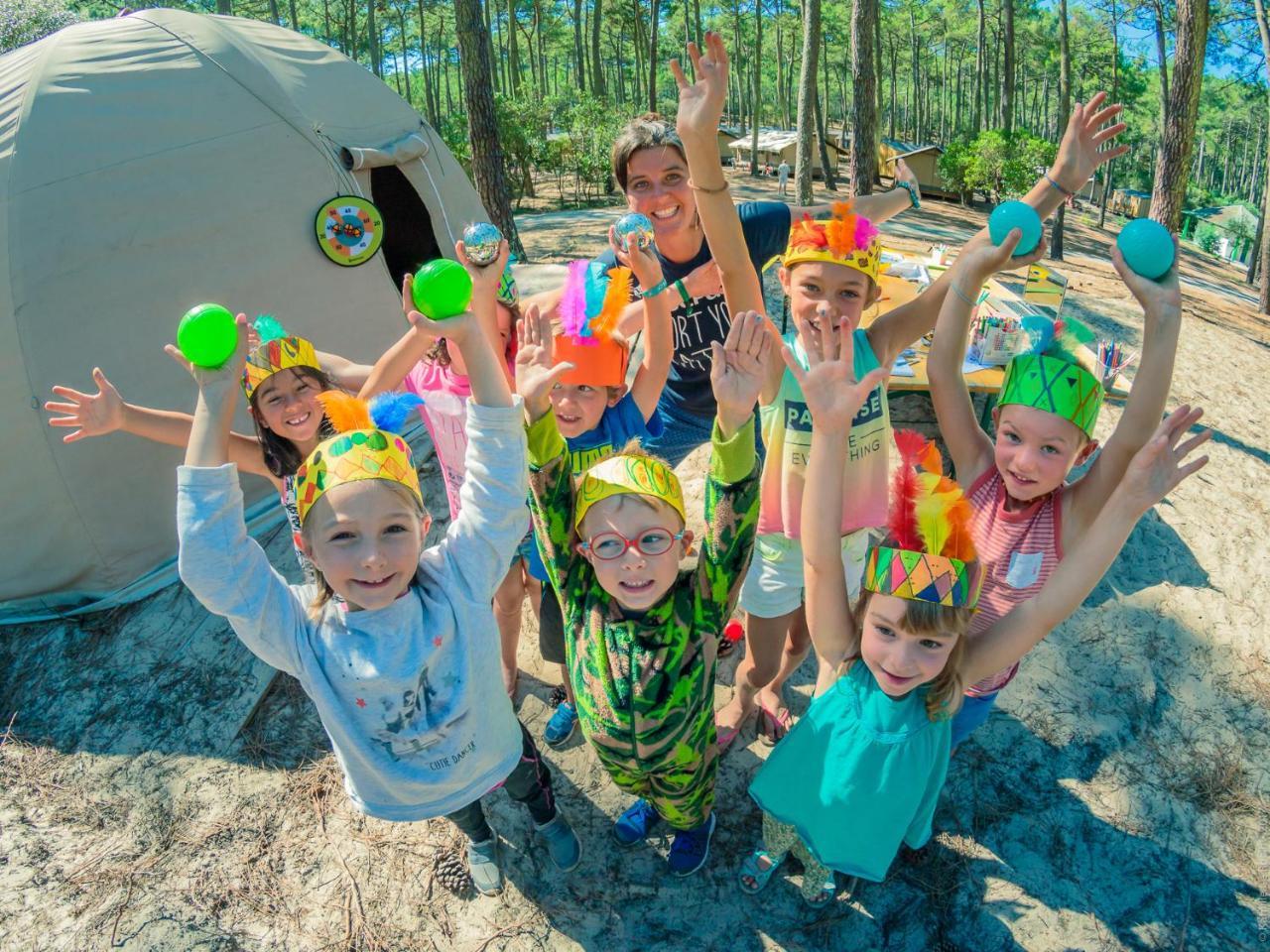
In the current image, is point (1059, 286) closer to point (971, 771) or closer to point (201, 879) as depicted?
point (971, 771)

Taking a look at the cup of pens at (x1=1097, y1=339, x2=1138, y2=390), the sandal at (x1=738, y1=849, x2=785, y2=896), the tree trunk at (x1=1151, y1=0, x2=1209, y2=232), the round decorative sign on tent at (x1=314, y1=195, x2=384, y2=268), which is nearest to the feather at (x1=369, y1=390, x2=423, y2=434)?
the sandal at (x1=738, y1=849, x2=785, y2=896)

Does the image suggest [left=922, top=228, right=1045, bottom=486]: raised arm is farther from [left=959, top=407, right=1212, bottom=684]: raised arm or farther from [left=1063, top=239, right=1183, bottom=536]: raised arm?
[left=959, top=407, right=1212, bottom=684]: raised arm

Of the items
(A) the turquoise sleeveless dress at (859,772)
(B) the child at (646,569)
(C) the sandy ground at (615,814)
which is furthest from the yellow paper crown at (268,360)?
(A) the turquoise sleeveless dress at (859,772)

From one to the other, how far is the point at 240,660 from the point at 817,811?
3.02m

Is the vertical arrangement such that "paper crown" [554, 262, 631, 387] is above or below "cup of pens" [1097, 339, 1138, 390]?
above

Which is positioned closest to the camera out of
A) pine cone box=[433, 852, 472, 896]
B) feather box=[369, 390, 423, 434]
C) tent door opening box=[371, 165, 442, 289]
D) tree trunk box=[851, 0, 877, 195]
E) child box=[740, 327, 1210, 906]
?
child box=[740, 327, 1210, 906]

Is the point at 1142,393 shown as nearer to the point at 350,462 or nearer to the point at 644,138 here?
the point at 644,138

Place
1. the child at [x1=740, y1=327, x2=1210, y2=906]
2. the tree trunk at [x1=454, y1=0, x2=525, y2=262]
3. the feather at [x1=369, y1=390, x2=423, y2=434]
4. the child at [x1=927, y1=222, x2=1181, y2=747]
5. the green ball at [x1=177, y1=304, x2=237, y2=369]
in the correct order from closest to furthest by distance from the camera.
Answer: the green ball at [x1=177, y1=304, x2=237, y2=369]
the child at [x1=740, y1=327, x2=1210, y2=906]
the child at [x1=927, y1=222, x2=1181, y2=747]
the feather at [x1=369, y1=390, x2=423, y2=434]
the tree trunk at [x1=454, y1=0, x2=525, y2=262]

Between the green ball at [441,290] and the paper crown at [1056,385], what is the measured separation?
5.01 feet

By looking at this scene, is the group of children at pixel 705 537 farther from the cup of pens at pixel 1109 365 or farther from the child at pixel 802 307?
the cup of pens at pixel 1109 365

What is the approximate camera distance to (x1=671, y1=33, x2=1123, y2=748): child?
7.43 feet

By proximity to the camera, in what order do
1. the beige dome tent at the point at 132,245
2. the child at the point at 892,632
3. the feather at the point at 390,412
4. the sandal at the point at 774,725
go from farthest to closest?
the beige dome tent at the point at 132,245
the sandal at the point at 774,725
the feather at the point at 390,412
the child at the point at 892,632

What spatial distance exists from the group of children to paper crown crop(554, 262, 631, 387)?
0.01 metres

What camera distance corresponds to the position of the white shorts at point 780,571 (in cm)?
254
